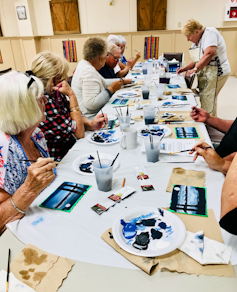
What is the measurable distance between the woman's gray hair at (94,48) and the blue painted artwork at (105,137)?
1.10m

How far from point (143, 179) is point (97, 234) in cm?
40

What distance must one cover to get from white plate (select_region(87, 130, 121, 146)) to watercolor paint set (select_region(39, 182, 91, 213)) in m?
0.49

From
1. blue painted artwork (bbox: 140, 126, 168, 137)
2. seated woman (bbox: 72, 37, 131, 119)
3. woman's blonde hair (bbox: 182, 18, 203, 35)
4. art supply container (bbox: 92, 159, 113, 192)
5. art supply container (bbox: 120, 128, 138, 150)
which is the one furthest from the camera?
woman's blonde hair (bbox: 182, 18, 203, 35)

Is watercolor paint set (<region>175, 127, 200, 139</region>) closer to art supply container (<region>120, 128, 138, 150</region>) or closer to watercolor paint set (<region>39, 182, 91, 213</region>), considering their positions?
art supply container (<region>120, 128, 138, 150</region>)

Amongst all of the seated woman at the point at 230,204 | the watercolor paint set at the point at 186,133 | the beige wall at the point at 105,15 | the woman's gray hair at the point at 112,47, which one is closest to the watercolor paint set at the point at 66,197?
the seated woman at the point at 230,204

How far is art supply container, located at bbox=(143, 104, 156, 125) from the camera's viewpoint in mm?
1806

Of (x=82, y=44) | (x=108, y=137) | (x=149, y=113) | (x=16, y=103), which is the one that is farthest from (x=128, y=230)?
(x=82, y=44)

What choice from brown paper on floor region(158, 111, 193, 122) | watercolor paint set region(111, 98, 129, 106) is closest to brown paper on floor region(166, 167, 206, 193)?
brown paper on floor region(158, 111, 193, 122)

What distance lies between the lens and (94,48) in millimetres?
2426

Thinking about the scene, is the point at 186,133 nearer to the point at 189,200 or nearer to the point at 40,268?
the point at 189,200

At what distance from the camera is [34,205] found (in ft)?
3.41

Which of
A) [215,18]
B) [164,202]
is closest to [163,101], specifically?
[164,202]

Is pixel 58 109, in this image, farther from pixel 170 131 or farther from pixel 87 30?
pixel 87 30

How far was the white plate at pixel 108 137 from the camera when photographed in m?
1.60
